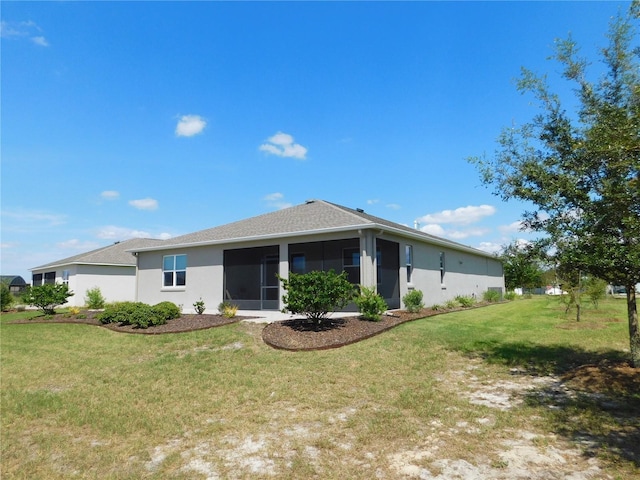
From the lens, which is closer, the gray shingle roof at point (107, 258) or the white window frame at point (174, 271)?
the white window frame at point (174, 271)

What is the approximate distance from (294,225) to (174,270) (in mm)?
8062

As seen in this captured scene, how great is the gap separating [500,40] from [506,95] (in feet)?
9.91

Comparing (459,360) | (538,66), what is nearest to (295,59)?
(538,66)

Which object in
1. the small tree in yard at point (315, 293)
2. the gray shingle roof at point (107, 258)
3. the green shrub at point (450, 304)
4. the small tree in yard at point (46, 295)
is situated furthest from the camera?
the gray shingle roof at point (107, 258)

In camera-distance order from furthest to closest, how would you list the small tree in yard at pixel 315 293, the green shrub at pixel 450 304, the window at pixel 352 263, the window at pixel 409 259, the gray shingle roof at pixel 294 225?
1. the green shrub at pixel 450 304
2. the window at pixel 352 263
3. the window at pixel 409 259
4. the gray shingle roof at pixel 294 225
5. the small tree in yard at pixel 315 293

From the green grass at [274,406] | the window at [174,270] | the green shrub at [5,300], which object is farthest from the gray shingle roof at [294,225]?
the green shrub at [5,300]

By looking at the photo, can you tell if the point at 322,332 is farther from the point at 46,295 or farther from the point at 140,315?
the point at 46,295

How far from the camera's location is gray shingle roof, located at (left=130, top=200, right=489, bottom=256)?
593 inches

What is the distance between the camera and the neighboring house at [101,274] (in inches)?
1096

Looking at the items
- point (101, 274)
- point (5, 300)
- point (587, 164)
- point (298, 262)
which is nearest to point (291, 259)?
point (298, 262)

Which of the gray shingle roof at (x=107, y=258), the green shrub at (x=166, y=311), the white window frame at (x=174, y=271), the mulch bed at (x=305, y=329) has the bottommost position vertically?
the mulch bed at (x=305, y=329)

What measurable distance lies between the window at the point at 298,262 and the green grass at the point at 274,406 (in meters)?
7.10

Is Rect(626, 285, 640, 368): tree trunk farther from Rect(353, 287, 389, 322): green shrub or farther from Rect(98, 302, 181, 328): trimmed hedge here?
Rect(98, 302, 181, 328): trimmed hedge

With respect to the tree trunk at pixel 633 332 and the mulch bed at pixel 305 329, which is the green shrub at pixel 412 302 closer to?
the mulch bed at pixel 305 329
